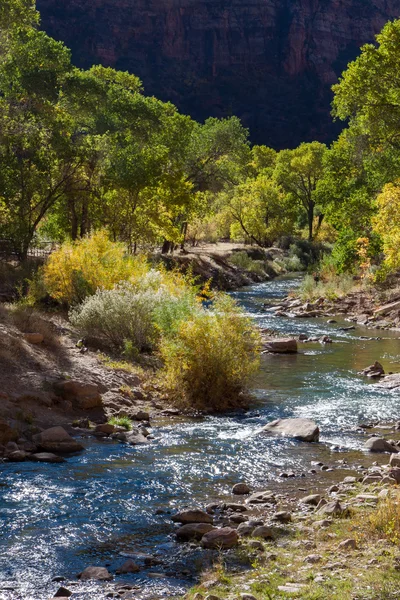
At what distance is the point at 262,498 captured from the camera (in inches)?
336

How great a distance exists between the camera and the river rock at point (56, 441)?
1038cm

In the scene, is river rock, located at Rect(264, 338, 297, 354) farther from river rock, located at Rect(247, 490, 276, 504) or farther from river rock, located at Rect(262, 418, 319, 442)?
river rock, located at Rect(247, 490, 276, 504)

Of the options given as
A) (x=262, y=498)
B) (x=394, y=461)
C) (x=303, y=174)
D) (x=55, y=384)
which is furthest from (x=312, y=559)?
(x=303, y=174)

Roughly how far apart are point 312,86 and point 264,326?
120439mm

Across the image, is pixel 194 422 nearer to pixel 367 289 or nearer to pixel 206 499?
pixel 206 499

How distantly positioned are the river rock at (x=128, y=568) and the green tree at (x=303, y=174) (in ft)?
173

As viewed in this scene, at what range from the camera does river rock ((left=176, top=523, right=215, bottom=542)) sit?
7328 mm

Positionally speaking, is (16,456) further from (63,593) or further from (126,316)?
(126,316)

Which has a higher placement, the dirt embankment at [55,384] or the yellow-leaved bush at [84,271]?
the yellow-leaved bush at [84,271]

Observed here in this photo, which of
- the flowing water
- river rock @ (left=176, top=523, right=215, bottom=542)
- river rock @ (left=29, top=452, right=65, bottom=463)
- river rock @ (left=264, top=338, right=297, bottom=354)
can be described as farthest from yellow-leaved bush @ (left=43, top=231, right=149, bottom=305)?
river rock @ (left=176, top=523, right=215, bottom=542)

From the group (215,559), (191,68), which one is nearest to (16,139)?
(215,559)

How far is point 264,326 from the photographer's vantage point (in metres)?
24.5

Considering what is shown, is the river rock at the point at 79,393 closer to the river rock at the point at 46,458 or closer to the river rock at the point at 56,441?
the river rock at the point at 56,441

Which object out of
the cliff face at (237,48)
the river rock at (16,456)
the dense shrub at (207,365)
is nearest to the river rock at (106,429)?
the river rock at (16,456)
